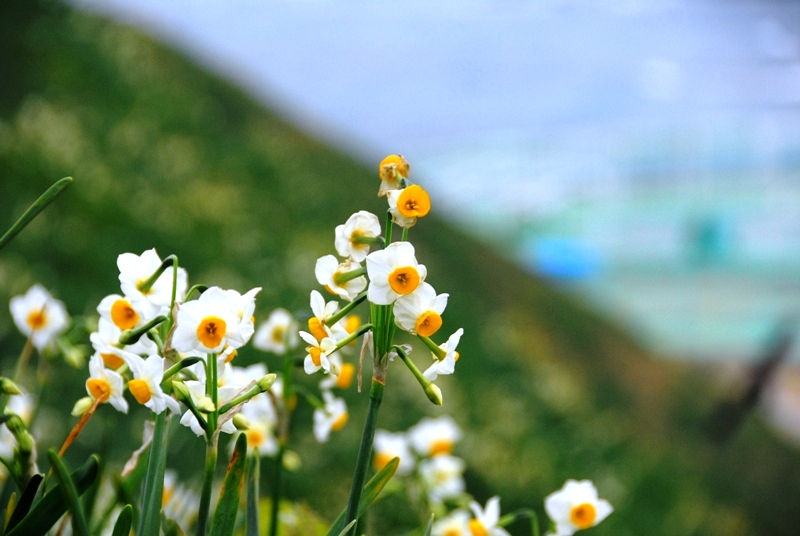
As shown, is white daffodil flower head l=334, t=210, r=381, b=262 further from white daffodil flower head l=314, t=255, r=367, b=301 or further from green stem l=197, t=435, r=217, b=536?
green stem l=197, t=435, r=217, b=536

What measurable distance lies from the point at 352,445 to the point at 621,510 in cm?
68

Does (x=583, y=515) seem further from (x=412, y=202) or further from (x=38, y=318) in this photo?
(x=38, y=318)

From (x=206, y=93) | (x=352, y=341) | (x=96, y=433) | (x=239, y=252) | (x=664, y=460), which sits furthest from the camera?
(x=206, y=93)

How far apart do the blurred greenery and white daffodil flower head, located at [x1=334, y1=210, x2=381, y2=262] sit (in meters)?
0.62

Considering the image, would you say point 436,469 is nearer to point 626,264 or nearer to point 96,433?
point 96,433

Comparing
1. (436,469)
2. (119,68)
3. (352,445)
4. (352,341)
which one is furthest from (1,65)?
(352,341)

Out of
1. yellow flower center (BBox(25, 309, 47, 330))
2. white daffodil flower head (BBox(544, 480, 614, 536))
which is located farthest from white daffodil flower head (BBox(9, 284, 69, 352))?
white daffodil flower head (BBox(544, 480, 614, 536))

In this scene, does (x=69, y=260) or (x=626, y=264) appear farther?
(x=626, y=264)

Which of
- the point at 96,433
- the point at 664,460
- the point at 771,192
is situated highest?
the point at 771,192

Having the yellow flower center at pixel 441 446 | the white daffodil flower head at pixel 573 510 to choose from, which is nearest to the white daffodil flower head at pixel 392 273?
the white daffodil flower head at pixel 573 510

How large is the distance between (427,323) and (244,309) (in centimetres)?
9

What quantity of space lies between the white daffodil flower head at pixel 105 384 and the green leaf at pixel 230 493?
69 mm

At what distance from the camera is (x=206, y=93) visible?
12.0 ft

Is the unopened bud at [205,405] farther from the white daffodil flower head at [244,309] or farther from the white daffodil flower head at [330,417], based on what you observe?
the white daffodil flower head at [330,417]
